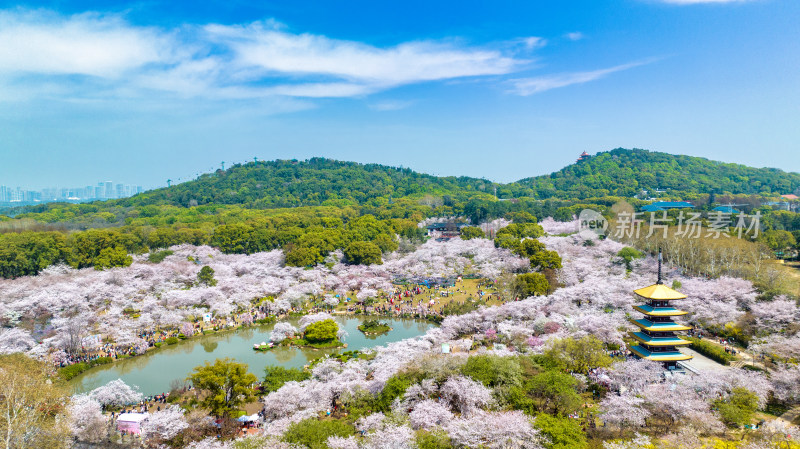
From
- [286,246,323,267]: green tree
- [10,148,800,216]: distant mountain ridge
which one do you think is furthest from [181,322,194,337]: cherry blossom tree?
[10,148,800,216]: distant mountain ridge

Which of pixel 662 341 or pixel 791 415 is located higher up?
pixel 662 341

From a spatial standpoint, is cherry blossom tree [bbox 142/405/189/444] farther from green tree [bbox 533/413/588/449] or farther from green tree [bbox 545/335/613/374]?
green tree [bbox 545/335/613/374]

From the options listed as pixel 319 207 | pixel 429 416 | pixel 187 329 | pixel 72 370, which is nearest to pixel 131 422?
pixel 72 370

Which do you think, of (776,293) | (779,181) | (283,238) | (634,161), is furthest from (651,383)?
(634,161)

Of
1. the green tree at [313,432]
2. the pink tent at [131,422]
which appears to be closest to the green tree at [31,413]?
the pink tent at [131,422]

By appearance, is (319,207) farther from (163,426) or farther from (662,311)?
(662,311)

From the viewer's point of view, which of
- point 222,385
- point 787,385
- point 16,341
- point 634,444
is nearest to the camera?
point 634,444

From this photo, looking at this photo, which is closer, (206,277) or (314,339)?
(314,339)
